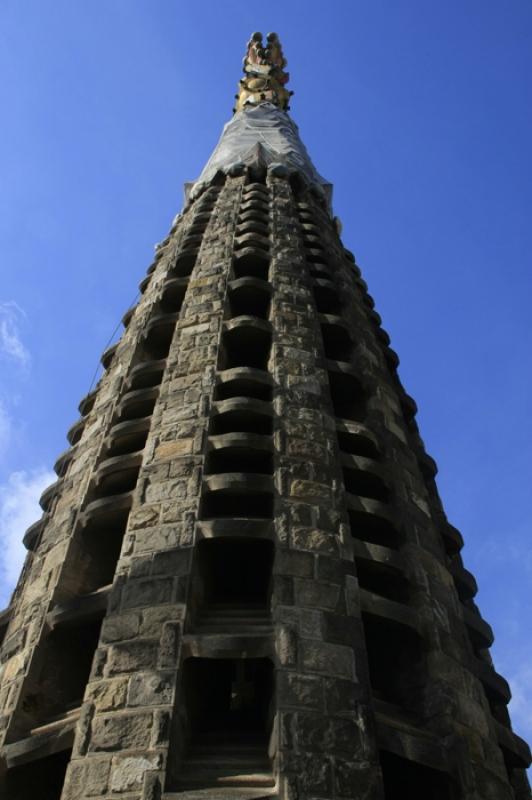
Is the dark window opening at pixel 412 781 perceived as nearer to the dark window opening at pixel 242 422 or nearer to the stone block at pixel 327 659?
the stone block at pixel 327 659

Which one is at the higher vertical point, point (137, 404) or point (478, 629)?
point (137, 404)

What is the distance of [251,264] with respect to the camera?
22.4 meters

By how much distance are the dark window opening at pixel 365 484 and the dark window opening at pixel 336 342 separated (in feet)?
16.3

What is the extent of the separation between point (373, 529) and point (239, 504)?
2100 millimetres

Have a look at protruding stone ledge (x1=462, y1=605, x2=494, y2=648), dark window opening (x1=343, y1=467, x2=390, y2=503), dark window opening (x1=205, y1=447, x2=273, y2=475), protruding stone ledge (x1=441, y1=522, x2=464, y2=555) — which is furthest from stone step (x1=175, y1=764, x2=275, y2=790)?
protruding stone ledge (x1=441, y1=522, x2=464, y2=555)

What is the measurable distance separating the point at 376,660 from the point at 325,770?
10.7ft

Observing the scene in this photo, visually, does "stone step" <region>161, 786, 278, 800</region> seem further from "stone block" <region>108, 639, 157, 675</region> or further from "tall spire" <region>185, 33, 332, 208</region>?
"tall spire" <region>185, 33, 332, 208</region>

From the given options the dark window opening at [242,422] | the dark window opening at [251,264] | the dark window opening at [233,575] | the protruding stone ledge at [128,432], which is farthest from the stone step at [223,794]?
the dark window opening at [251,264]

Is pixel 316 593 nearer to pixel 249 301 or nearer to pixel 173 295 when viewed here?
pixel 249 301

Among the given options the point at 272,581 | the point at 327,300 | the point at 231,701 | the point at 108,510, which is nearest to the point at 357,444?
the point at 108,510

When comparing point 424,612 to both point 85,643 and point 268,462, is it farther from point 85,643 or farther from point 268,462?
point 85,643

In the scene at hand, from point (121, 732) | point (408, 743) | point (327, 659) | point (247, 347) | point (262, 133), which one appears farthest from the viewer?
point (262, 133)

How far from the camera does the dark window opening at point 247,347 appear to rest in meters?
18.2

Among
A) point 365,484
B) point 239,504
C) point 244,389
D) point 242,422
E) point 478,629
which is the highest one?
point 244,389
